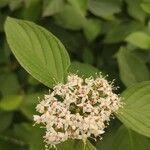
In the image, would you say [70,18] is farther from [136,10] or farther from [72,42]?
[136,10]

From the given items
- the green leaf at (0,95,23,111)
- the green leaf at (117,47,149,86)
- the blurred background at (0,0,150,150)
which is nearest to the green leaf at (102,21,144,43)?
the blurred background at (0,0,150,150)

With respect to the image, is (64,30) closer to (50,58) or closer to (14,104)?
(14,104)

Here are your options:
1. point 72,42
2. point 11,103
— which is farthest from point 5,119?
point 72,42

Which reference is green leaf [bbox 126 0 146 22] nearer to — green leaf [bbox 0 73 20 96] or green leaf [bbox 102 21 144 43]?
green leaf [bbox 102 21 144 43]

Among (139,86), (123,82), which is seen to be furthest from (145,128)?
(123,82)

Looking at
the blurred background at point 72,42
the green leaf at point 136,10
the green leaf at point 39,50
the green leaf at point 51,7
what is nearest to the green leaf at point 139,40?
the blurred background at point 72,42
